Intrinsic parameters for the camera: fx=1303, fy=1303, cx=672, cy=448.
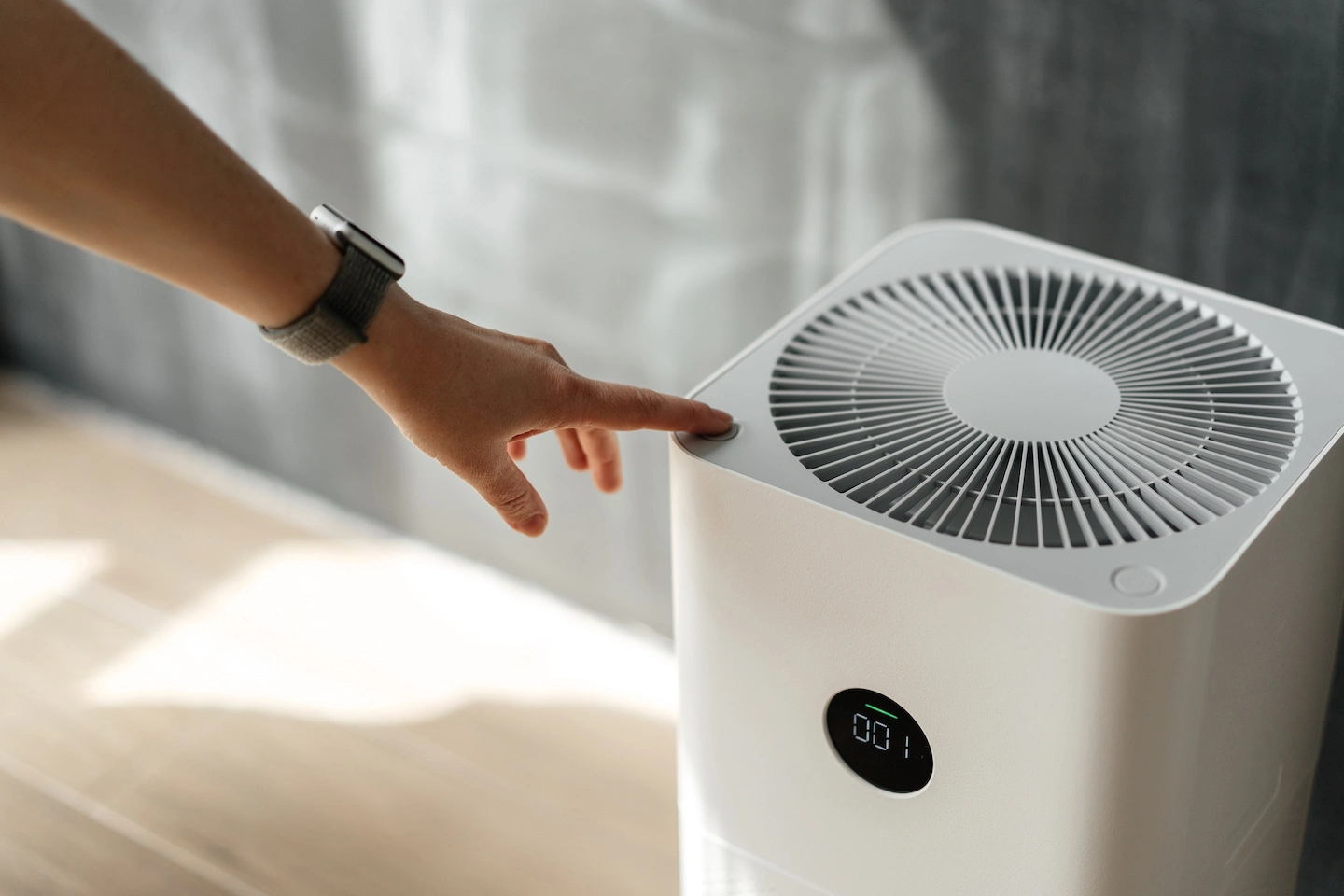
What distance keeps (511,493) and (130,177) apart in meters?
0.30

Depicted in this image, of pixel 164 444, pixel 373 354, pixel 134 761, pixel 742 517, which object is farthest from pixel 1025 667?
pixel 164 444

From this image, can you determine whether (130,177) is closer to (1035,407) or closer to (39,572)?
(1035,407)

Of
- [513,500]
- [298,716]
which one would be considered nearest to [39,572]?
[298,716]

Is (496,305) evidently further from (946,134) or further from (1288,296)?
(1288,296)

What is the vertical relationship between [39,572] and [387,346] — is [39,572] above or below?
above

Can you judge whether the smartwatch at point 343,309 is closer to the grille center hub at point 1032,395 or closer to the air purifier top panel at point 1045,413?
the air purifier top panel at point 1045,413

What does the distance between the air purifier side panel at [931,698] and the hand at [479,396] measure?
47 millimetres

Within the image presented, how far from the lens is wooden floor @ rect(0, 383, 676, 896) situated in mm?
1404

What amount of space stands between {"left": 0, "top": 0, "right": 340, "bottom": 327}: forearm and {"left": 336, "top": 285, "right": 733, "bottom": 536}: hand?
0.06m

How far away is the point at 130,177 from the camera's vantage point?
710mm

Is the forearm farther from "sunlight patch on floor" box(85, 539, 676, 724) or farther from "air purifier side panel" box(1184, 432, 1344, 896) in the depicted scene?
"sunlight patch on floor" box(85, 539, 676, 724)

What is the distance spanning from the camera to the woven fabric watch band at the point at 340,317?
782 mm

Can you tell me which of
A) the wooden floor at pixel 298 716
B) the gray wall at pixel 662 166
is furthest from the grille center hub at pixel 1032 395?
the wooden floor at pixel 298 716

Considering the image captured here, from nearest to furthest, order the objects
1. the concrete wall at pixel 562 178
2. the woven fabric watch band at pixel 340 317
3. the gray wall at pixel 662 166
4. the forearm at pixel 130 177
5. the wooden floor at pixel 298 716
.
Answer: the forearm at pixel 130 177, the woven fabric watch band at pixel 340 317, the gray wall at pixel 662 166, the concrete wall at pixel 562 178, the wooden floor at pixel 298 716
